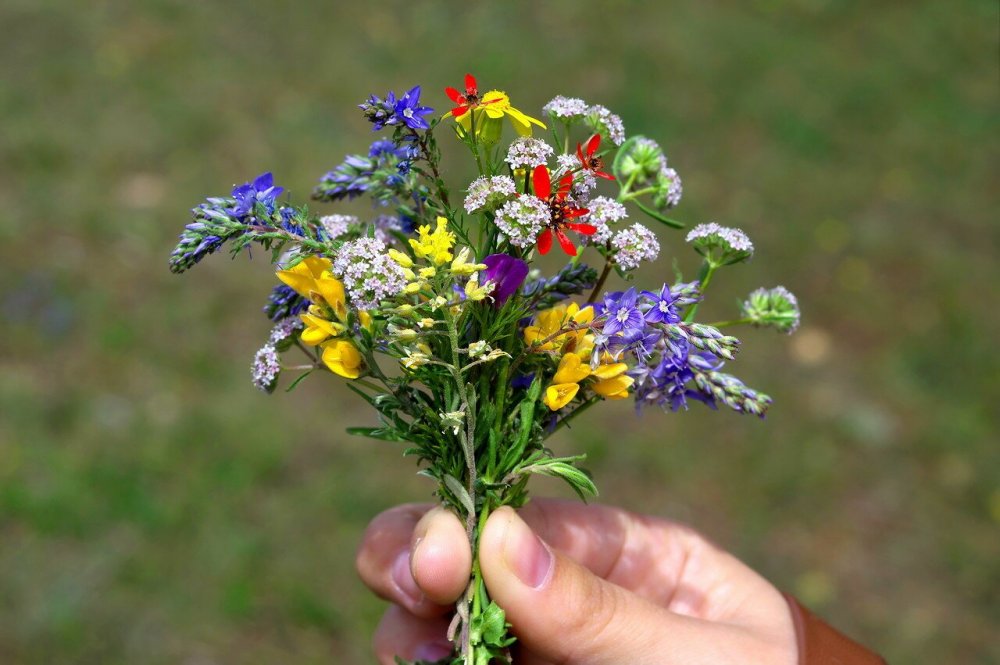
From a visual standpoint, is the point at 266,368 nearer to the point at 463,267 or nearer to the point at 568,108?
the point at 463,267

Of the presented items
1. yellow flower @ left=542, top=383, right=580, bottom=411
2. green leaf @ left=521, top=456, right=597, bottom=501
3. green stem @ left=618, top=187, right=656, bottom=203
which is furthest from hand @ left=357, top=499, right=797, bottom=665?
green stem @ left=618, top=187, right=656, bottom=203

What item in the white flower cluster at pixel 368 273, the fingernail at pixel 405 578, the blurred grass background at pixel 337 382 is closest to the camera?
the white flower cluster at pixel 368 273

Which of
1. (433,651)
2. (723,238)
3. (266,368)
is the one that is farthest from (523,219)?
(433,651)

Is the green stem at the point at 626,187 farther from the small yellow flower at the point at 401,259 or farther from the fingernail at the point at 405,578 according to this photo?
the fingernail at the point at 405,578

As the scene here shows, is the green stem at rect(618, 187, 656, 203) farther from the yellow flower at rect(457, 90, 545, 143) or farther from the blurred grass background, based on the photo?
the blurred grass background

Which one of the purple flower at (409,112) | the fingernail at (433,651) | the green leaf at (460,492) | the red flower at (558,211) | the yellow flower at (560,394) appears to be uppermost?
the purple flower at (409,112)

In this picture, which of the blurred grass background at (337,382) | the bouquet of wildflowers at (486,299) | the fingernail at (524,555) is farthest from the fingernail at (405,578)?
the blurred grass background at (337,382)
